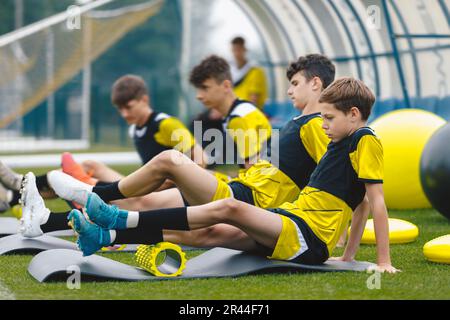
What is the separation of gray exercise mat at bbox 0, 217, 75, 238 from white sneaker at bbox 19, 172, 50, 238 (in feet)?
3.60

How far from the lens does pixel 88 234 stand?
4.71 metres

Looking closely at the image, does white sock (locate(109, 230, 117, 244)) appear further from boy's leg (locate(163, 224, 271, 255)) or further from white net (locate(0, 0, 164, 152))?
white net (locate(0, 0, 164, 152))

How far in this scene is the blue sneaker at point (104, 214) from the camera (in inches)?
184

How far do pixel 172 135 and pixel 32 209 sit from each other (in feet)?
7.04

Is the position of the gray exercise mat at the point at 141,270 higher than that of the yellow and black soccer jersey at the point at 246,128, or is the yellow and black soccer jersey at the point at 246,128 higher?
the yellow and black soccer jersey at the point at 246,128

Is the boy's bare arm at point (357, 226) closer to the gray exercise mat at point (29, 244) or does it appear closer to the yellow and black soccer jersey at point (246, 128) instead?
the yellow and black soccer jersey at point (246, 128)

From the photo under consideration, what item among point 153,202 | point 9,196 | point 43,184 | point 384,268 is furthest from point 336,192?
point 9,196

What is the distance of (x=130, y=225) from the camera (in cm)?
477

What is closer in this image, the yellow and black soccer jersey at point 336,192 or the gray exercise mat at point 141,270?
the gray exercise mat at point 141,270

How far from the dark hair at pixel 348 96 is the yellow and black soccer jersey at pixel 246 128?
1874 mm

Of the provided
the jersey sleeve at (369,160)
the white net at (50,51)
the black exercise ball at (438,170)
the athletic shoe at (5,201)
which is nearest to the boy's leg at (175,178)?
the jersey sleeve at (369,160)

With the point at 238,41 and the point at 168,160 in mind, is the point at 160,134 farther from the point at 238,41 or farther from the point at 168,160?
the point at 238,41
